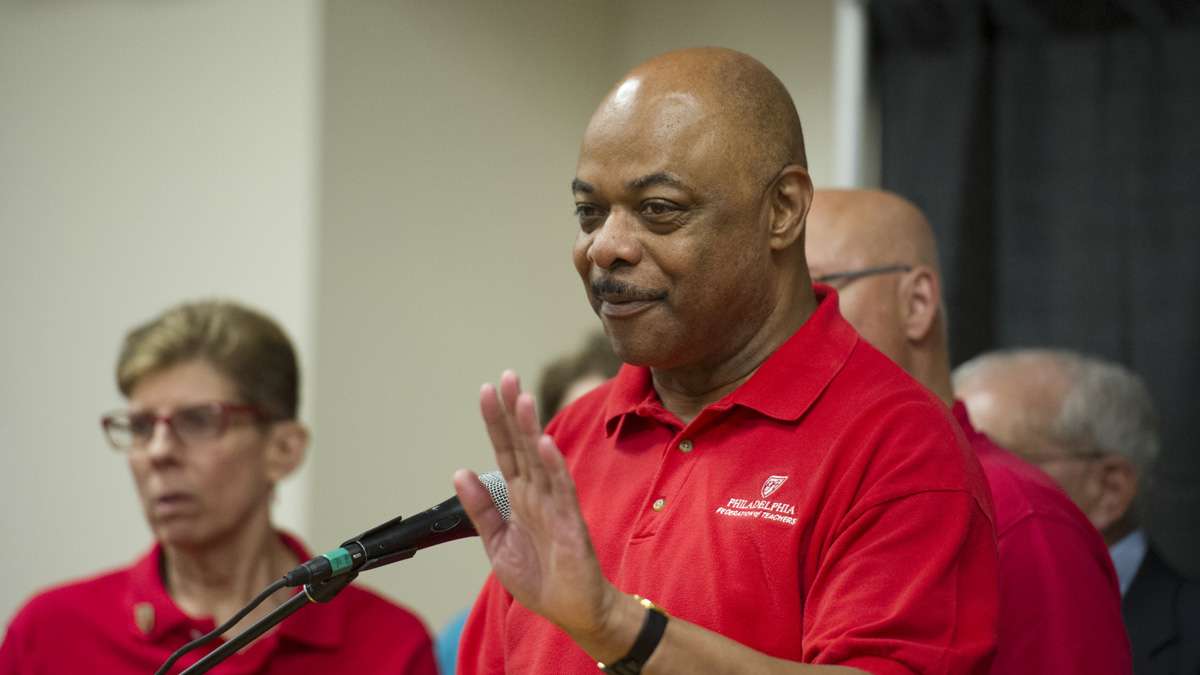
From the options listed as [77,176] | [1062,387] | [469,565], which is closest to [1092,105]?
[1062,387]

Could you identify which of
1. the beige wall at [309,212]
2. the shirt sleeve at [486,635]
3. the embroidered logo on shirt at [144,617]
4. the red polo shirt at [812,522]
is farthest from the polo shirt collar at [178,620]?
the beige wall at [309,212]

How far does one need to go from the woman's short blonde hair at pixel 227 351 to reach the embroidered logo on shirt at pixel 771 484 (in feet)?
5.10

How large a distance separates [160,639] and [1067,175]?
87.7 inches

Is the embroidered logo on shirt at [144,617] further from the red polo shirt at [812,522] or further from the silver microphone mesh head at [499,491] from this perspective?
the silver microphone mesh head at [499,491]

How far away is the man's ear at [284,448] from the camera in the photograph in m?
2.83

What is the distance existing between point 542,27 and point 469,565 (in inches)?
63.0

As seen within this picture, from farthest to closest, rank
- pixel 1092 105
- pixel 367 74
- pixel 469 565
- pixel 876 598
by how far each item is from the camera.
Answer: pixel 469 565 < pixel 367 74 < pixel 1092 105 < pixel 876 598

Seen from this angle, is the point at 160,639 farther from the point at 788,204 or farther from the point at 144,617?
the point at 788,204

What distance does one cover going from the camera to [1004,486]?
1.99 meters

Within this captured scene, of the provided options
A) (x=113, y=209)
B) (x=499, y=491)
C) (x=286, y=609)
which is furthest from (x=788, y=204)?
(x=113, y=209)

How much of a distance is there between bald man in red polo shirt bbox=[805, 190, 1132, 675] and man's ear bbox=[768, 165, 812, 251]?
0.53 m

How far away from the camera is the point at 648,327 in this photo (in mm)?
1545

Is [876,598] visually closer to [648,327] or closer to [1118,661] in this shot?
[648,327]

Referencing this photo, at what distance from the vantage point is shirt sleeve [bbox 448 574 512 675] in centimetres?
173
